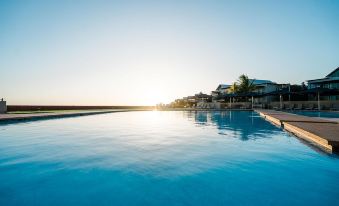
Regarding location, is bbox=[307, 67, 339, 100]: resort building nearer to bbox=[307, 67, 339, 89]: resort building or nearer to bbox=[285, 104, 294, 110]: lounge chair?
bbox=[307, 67, 339, 89]: resort building

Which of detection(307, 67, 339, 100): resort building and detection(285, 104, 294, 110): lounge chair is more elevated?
detection(307, 67, 339, 100): resort building

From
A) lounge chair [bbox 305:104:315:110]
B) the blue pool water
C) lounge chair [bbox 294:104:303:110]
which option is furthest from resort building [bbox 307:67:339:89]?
the blue pool water

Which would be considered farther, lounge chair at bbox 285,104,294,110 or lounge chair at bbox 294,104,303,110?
lounge chair at bbox 285,104,294,110

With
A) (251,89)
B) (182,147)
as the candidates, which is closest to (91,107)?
(251,89)

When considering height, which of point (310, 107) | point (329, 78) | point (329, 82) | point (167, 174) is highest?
point (329, 78)

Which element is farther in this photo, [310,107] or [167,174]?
[310,107]

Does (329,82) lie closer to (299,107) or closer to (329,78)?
(329,78)

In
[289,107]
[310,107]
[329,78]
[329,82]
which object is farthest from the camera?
[329,82]

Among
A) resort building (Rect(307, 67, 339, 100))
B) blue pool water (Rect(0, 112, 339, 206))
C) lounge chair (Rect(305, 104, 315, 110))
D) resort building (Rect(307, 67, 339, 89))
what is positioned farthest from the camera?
resort building (Rect(307, 67, 339, 100))

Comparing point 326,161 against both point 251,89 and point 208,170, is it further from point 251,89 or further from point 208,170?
point 251,89

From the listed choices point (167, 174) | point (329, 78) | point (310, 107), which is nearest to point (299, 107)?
point (310, 107)

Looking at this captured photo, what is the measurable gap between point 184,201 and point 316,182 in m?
2.94

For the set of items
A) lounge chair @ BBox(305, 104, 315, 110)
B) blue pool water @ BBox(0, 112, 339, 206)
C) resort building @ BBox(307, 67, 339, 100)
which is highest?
resort building @ BBox(307, 67, 339, 100)

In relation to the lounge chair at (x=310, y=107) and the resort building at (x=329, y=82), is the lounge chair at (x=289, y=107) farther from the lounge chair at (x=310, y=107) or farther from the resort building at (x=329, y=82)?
the resort building at (x=329, y=82)
